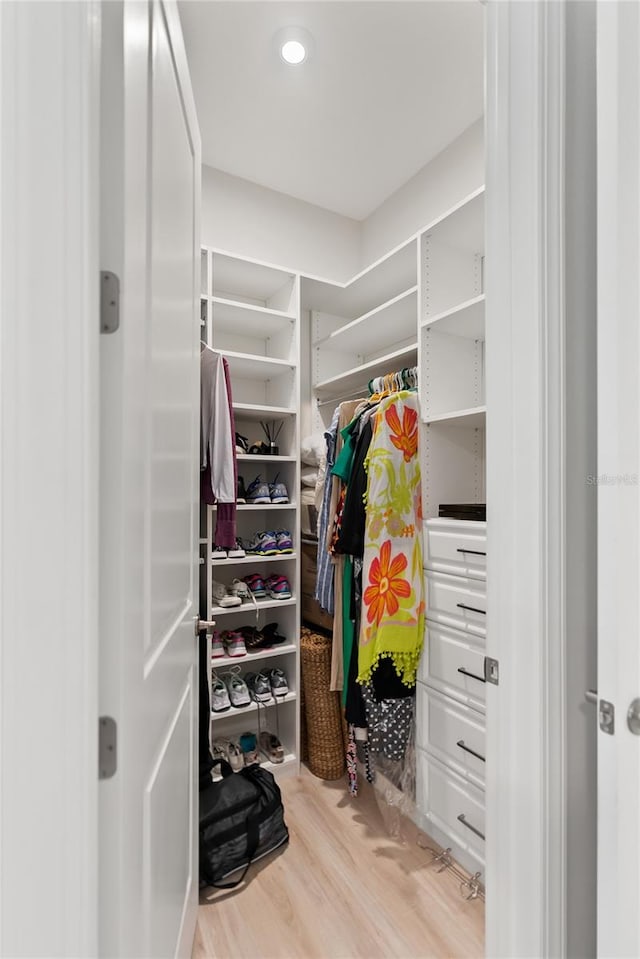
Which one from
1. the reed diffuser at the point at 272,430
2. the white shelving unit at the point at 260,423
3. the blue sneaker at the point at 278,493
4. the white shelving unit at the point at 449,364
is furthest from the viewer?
the reed diffuser at the point at 272,430

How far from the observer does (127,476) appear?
0.61 metres

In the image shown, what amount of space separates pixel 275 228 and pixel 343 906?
2.88 meters

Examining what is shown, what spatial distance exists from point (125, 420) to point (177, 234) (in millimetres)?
627

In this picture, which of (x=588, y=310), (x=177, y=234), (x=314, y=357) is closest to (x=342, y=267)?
(x=314, y=357)

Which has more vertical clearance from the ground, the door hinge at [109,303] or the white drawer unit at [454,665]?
the door hinge at [109,303]

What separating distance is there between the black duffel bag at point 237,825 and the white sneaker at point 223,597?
631 mm

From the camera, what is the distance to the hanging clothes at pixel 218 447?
1.69 metres

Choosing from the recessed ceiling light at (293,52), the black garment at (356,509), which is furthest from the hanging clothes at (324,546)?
the recessed ceiling light at (293,52)

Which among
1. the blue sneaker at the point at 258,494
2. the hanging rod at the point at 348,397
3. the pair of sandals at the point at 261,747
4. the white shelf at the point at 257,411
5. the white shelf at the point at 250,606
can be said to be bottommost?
the pair of sandals at the point at 261,747

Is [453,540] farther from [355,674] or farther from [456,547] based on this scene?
[355,674]

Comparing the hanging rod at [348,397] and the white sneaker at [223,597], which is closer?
the white sneaker at [223,597]

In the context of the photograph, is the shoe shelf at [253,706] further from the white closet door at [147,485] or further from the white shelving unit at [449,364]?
the white shelving unit at [449,364]

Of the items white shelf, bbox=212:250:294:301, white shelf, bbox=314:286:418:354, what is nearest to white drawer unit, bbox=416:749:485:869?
white shelf, bbox=314:286:418:354

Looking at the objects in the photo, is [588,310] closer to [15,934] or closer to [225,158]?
[15,934]
